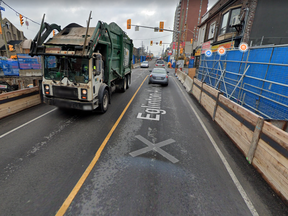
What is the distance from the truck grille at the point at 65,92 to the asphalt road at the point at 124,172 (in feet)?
3.36

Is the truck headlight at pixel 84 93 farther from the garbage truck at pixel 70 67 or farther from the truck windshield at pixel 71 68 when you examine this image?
the truck windshield at pixel 71 68

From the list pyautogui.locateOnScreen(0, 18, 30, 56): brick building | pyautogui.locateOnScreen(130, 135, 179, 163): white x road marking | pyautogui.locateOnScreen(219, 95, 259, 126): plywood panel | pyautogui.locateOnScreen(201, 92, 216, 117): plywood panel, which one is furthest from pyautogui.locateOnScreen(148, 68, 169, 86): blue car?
pyautogui.locateOnScreen(0, 18, 30, 56): brick building

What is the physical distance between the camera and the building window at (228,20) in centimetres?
1648

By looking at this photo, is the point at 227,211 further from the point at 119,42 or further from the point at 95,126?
the point at 119,42

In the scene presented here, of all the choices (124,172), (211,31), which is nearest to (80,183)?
(124,172)

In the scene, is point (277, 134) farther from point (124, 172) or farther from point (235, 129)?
point (124, 172)

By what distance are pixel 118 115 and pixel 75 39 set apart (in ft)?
11.7

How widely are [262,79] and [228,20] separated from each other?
1332 centimetres

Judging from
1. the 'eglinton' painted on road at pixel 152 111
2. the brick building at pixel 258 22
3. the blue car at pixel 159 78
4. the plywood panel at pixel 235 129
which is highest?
the brick building at pixel 258 22

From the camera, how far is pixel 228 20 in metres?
17.2

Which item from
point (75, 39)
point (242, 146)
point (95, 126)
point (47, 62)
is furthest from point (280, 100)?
point (47, 62)

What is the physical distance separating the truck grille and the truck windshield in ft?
1.17

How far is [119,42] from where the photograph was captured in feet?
32.5

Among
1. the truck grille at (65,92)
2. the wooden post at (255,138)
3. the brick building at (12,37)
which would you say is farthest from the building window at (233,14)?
the brick building at (12,37)
